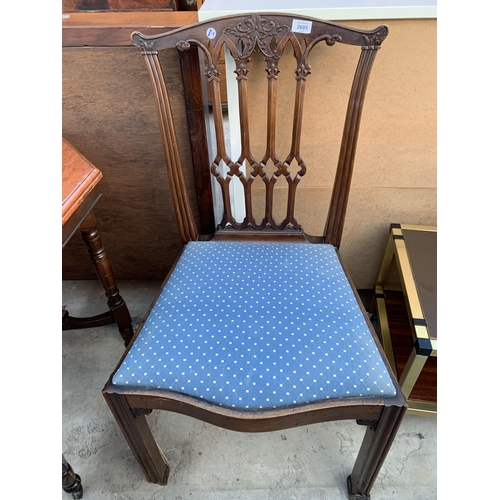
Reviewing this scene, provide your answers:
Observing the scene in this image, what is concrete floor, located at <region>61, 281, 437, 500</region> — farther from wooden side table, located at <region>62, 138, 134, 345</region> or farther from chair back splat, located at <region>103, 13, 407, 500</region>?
wooden side table, located at <region>62, 138, 134, 345</region>

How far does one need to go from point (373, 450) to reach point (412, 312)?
1.18ft

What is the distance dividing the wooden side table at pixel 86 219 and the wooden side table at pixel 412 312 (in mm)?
890

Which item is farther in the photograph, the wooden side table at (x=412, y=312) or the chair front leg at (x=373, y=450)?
the wooden side table at (x=412, y=312)

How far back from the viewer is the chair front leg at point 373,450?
2.31ft

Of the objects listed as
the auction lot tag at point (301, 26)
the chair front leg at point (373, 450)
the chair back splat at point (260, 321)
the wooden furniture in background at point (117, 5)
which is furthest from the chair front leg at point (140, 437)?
the wooden furniture in background at point (117, 5)

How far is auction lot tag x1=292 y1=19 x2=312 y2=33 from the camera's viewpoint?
798 millimetres

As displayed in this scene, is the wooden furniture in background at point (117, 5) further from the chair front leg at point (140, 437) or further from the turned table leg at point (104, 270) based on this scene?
the chair front leg at point (140, 437)

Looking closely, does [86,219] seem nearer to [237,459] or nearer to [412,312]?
[237,459]

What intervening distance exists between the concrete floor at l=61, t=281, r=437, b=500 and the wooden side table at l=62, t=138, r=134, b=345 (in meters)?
0.26

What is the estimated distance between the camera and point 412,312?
0.94m

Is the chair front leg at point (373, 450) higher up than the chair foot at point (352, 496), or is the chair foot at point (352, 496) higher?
the chair front leg at point (373, 450)

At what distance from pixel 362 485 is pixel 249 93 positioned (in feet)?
3.62

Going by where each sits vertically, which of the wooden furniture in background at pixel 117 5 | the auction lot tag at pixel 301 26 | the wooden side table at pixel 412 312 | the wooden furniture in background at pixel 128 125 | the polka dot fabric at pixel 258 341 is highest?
the wooden furniture in background at pixel 117 5

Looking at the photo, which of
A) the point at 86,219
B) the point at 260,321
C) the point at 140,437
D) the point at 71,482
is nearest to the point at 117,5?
the point at 86,219
